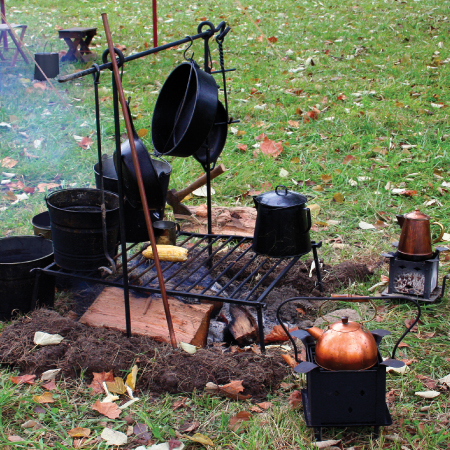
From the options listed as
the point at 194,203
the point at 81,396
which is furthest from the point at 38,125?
the point at 81,396

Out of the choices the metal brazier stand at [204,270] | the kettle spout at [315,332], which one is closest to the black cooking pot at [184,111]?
the metal brazier stand at [204,270]

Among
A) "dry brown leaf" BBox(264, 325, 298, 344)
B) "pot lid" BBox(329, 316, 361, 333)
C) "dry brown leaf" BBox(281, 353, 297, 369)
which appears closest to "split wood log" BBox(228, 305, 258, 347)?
"dry brown leaf" BBox(264, 325, 298, 344)

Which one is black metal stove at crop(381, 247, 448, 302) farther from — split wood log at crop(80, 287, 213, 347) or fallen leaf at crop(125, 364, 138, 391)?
fallen leaf at crop(125, 364, 138, 391)

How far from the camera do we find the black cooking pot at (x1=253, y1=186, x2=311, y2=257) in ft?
10.0

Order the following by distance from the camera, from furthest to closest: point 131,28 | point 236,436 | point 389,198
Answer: point 131,28, point 389,198, point 236,436

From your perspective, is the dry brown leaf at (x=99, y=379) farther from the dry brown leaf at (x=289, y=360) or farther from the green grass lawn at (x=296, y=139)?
the dry brown leaf at (x=289, y=360)

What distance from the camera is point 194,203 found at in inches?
193

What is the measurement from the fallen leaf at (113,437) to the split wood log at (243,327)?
926mm

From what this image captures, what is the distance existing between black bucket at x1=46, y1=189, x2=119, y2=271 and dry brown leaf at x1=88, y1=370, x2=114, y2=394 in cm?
71

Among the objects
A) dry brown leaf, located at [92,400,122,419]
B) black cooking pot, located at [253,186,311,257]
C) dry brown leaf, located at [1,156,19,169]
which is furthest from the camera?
dry brown leaf, located at [1,156,19,169]

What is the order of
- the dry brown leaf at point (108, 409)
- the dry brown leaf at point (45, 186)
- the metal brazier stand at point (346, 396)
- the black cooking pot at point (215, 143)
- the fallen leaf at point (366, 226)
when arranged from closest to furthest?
the metal brazier stand at point (346, 396) < the dry brown leaf at point (108, 409) < the black cooking pot at point (215, 143) < the fallen leaf at point (366, 226) < the dry brown leaf at point (45, 186)

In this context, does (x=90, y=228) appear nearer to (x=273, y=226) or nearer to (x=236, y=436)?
(x=273, y=226)

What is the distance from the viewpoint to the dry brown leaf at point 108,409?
2367 millimetres

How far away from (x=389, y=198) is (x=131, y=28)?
7103 millimetres
